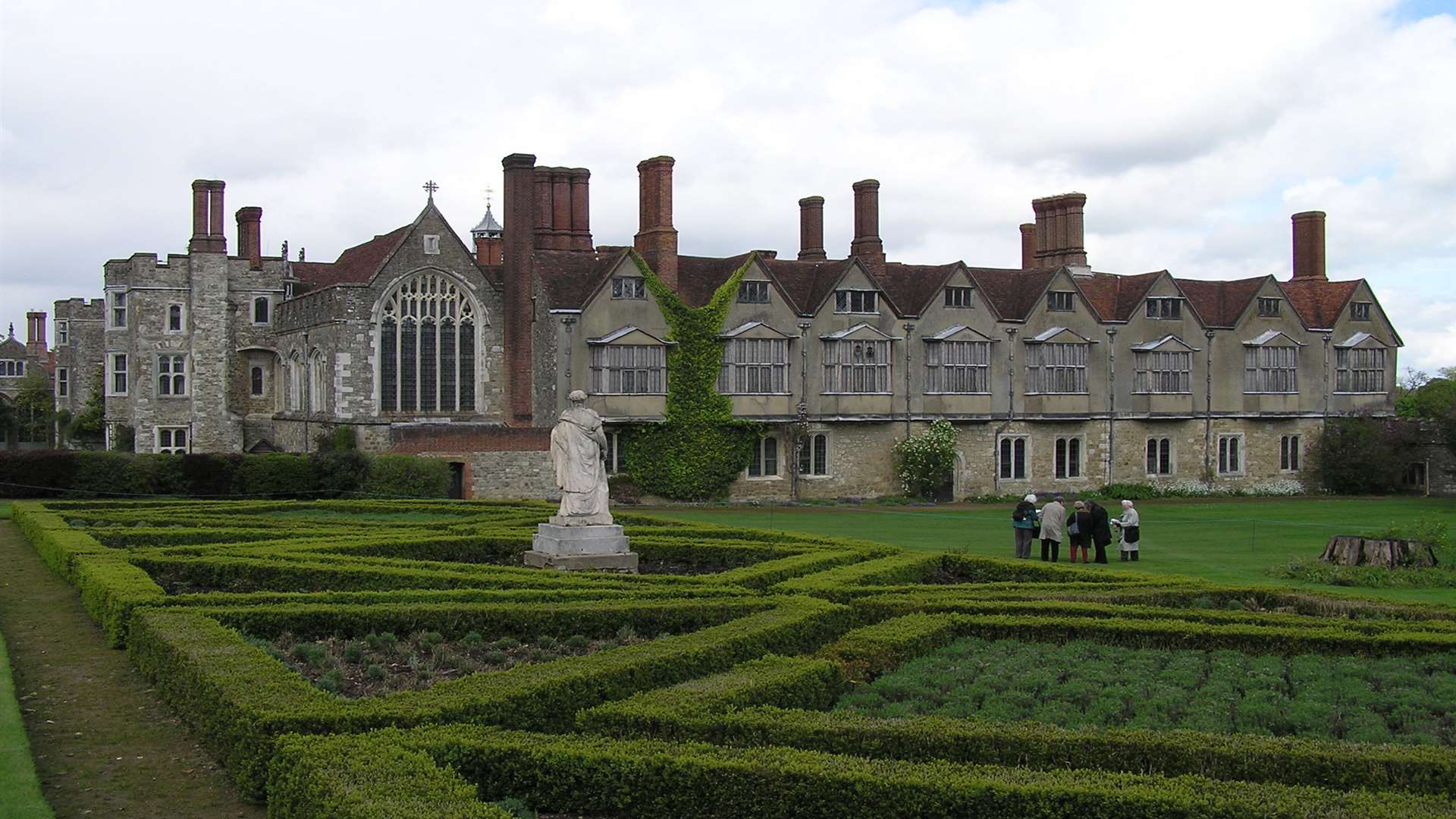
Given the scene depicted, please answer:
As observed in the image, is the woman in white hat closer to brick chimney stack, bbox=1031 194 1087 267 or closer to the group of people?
the group of people

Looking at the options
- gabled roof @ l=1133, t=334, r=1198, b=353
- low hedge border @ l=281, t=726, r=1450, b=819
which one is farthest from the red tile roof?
low hedge border @ l=281, t=726, r=1450, b=819

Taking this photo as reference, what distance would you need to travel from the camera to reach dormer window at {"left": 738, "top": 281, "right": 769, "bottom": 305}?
44.7 m

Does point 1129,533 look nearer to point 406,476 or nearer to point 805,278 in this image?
point 406,476

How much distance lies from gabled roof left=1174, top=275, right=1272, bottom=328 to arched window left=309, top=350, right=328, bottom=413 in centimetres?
3136

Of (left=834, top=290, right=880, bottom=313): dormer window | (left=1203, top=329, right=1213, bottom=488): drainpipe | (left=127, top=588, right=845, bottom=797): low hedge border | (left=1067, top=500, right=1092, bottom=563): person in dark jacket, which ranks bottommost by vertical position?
(left=127, top=588, right=845, bottom=797): low hedge border

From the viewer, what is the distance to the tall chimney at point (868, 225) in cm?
4803

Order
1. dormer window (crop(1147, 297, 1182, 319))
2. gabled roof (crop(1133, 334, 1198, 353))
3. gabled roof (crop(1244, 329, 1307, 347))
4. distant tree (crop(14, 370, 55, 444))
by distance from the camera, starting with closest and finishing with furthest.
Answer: gabled roof (crop(1133, 334, 1198, 353))
dormer window (crop(1147, 297, 1182, 319))
gabled roof (crop(1244, 329, 1307, 347))
distant tree (crop(14, 370, 55, 444))

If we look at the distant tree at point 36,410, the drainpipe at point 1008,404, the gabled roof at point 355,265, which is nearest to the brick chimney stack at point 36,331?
the distant tree at point 36,410

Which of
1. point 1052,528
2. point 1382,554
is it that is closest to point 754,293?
point 1052,528

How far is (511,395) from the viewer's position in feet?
147

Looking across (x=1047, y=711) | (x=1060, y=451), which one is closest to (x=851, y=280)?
(x=1060, y=451)

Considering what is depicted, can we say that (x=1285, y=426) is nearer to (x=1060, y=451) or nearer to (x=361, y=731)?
(x=1060, y=451)

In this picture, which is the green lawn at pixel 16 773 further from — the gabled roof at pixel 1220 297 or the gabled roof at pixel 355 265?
the gabled roof at pixel 1220 297

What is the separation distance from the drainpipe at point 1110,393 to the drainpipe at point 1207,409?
160 inches
